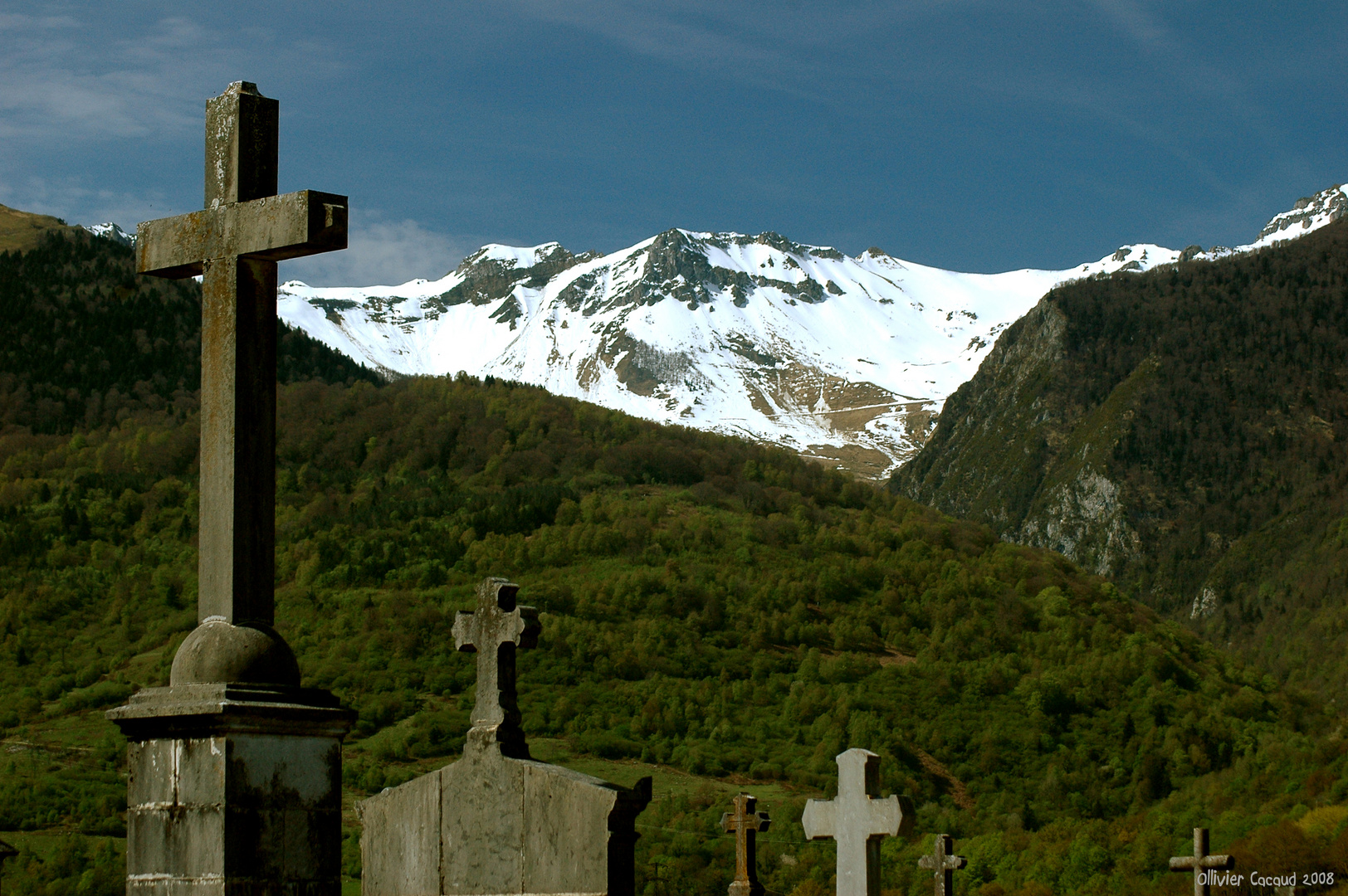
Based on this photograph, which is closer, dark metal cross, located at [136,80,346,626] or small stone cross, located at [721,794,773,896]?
dark metal cross, located at [136,80,346,626]

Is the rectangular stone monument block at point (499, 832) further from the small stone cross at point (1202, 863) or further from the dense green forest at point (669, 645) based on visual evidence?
the dense green forest at point (669, 645)

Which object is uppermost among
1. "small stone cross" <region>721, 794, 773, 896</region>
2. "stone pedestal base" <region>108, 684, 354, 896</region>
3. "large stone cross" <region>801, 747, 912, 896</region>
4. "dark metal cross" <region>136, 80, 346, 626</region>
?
"dark metal cross" <region>136, 80, 346, 626</region>

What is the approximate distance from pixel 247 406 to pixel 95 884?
148ft

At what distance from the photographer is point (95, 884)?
156ft

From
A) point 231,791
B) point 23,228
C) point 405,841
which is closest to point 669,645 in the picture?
point 23,228

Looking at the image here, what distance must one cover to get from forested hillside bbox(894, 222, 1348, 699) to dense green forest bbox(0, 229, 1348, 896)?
38268 millimetres

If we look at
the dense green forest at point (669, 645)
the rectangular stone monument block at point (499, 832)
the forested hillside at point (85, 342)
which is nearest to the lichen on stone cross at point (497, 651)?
the rectangular stone monument block at point (499, 832)

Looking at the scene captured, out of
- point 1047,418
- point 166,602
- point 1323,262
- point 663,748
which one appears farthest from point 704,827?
point 1323,262

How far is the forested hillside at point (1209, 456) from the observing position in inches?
5743

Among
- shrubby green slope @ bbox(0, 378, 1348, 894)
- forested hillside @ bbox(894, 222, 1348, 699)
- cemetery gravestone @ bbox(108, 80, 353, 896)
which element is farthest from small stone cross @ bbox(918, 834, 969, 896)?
forested hillside @ bbox(894, 222, 1348, 699)

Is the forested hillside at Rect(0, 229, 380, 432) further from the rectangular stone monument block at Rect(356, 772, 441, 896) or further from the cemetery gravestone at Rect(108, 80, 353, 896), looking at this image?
the cemetery gravestone at Rect(108, 80, 353, 896)

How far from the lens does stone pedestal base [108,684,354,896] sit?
595cm

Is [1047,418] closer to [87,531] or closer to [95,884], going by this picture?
[87,531]

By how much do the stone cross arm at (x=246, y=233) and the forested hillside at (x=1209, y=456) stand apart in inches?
5115
